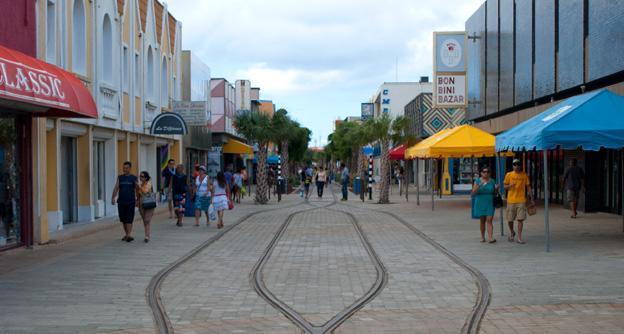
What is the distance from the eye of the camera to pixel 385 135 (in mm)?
32188

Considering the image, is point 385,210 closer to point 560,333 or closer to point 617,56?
point 617,56

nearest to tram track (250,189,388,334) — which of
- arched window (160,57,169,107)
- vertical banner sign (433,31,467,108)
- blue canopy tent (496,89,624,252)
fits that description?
blue canopy tent (496,89,624,252)

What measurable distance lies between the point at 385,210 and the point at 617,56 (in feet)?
35.6

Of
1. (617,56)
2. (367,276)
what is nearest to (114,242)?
(367,276)

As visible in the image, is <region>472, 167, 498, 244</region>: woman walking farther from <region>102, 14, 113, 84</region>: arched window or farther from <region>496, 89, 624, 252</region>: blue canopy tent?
<region>102, 14, 113, 84</region>: arched window

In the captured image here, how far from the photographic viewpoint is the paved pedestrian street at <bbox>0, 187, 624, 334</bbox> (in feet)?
25.4

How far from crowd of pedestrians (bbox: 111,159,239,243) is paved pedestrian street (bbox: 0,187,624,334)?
0.63 m

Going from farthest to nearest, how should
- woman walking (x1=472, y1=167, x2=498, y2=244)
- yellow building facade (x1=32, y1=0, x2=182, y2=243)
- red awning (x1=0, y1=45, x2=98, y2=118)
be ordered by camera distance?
yellow building facade (x1=32, y1=0, x2=182, y2=243) → woman walking (x1=472, y1=167, x2=498, y2=244) → red awning (x1=0, y1=45, x2=98, y2=118)

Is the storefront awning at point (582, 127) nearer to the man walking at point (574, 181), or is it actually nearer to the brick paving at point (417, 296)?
the brick paving at point (417, 296)

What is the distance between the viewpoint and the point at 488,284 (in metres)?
9.98

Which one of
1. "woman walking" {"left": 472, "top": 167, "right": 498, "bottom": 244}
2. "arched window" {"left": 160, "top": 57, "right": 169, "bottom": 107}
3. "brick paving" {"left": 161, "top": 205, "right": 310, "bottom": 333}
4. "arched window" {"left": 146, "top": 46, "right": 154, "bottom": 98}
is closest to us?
"brick paving" {"left": 161, "top": 205, "right": 310, "bottom": 333}

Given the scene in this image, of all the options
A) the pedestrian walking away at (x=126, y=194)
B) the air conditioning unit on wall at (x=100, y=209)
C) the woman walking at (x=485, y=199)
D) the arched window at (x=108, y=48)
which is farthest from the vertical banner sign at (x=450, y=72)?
the pedestrian walking away at (x=126, y=194)

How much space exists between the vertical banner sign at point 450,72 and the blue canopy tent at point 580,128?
17094 mm

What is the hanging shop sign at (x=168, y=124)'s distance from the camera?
24.4 meters
